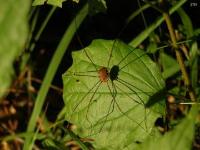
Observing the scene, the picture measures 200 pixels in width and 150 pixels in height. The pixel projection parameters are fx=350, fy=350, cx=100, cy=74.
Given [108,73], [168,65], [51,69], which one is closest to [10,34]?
[108,73]

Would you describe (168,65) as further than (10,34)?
Yes

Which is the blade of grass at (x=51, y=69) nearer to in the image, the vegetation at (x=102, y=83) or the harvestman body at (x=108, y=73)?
the vegetation at (x=102, y=83)

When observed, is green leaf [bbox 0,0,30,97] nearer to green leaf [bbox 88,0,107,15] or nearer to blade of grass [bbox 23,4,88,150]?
green leaf [bbox 88,0,107,15]

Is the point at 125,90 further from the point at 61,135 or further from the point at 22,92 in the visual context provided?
the point at 22,92

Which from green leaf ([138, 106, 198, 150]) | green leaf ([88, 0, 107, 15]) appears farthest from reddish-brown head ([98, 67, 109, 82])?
green leaf ([138, 106, 198, 150])

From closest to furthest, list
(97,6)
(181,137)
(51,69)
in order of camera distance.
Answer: (181,137) → (97,6) → (51,69)

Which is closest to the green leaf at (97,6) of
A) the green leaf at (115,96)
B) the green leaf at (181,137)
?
the green leaf at (115,96)

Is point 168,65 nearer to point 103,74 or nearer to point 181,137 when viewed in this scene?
point 103,74

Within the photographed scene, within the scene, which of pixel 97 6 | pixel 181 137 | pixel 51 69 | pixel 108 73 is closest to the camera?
pixel 181 137
